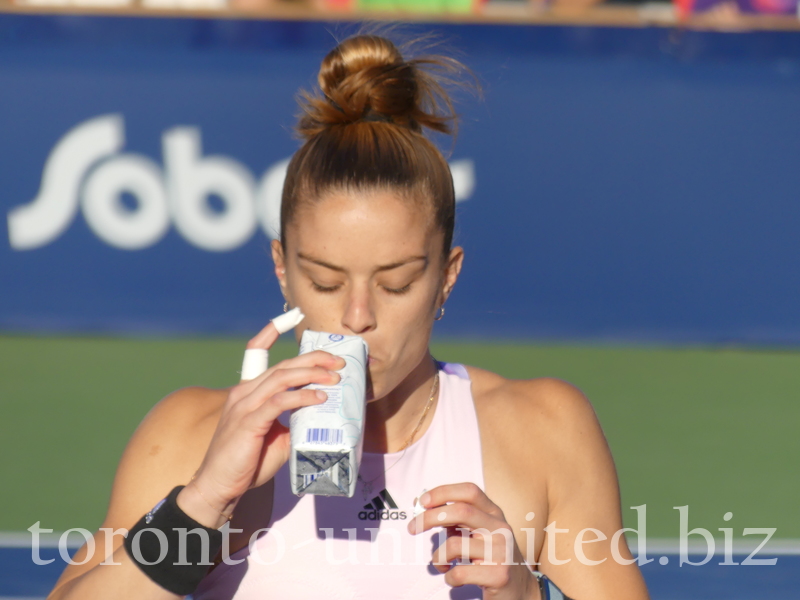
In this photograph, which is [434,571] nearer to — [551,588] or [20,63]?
[551,588]

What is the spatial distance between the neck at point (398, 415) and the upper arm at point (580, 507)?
307mm

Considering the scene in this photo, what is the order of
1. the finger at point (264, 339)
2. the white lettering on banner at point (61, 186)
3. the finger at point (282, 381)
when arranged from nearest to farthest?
the finger at point (282, 381) → the finger at point (264, 339) → the white lettering on banner at point (61, 186)

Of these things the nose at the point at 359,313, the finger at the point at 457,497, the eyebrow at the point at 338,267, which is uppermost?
the eyebrow at the point at 338,267

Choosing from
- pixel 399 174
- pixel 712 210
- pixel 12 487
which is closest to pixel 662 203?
pixel 712 210

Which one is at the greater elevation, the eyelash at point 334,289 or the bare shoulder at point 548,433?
the eyelash at point 334,289

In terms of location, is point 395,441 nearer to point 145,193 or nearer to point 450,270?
point 450,270

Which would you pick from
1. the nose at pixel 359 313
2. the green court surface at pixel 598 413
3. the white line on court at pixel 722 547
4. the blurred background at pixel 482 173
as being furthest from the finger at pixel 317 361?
the blurred background at pixel 482 173

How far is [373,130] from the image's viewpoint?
2641 millimetres

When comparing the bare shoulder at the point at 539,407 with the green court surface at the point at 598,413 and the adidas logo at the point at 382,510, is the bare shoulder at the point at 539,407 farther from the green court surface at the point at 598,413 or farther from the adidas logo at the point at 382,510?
the green court surface at the point at 598,413

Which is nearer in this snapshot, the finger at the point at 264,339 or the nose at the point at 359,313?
the finger at the point at 264,339

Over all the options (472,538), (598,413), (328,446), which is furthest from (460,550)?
(598,413)

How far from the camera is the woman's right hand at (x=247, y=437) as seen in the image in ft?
6.84

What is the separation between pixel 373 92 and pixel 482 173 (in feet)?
17.2

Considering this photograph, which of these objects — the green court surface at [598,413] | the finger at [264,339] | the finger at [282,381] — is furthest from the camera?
the green court surface at [598,413]
